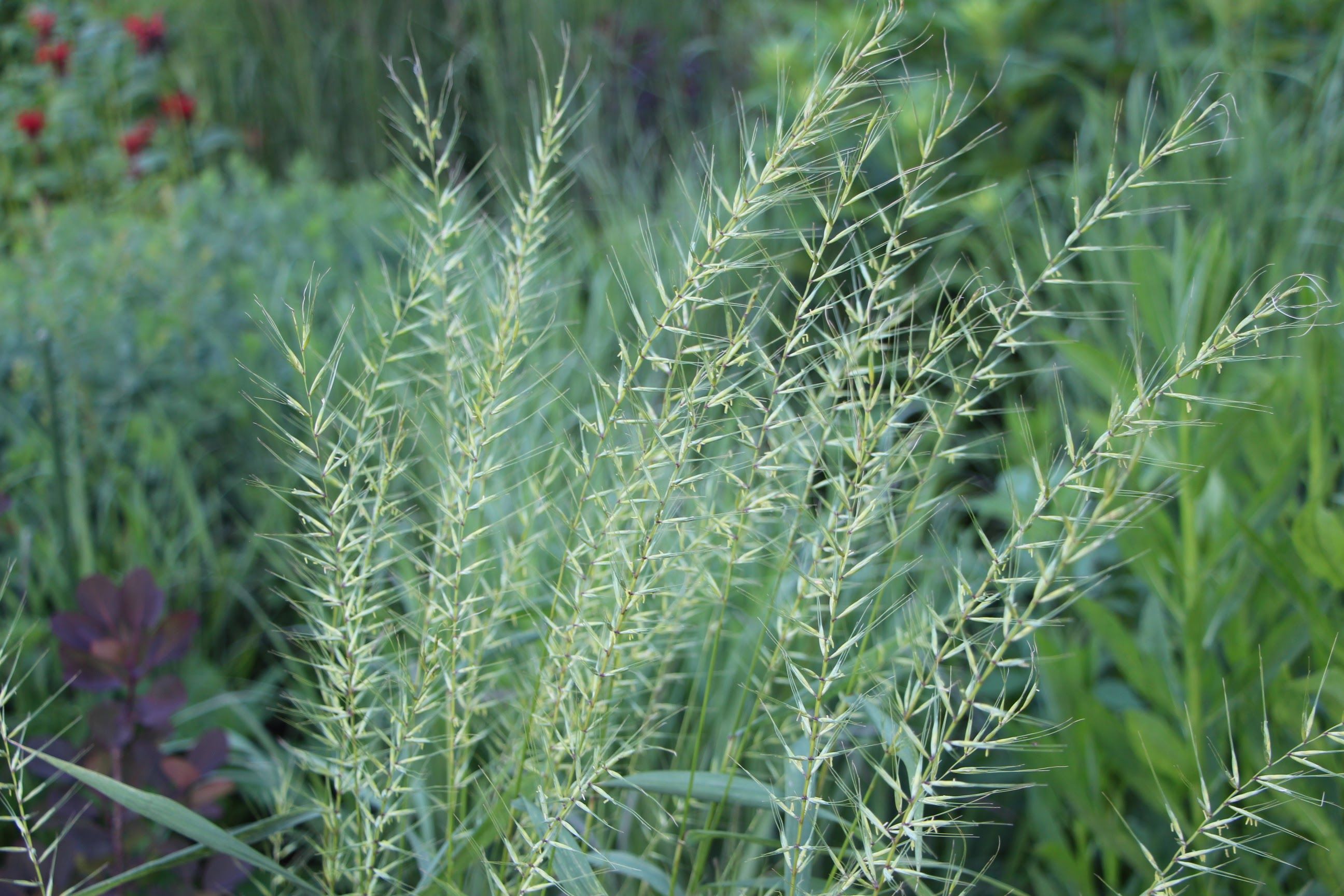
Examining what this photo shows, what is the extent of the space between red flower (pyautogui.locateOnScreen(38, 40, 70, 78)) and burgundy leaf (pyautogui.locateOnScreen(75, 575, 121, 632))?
2.88m

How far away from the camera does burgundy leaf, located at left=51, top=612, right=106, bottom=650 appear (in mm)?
1163

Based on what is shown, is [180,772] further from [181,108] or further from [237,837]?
[181,108]

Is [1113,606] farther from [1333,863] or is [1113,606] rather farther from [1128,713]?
[1333,863]

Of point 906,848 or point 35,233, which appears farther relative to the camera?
point 35,233

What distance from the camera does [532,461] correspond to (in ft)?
6.00

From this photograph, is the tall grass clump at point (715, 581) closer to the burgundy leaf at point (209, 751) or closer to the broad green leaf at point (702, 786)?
the broad green leaf at point (702, 786)

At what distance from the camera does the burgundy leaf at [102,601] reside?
1188mm

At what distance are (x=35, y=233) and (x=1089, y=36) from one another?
2.96 meters

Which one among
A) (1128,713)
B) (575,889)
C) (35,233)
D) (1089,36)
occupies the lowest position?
(1128,713)

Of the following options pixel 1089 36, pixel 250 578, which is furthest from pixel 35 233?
pixel 1089 36

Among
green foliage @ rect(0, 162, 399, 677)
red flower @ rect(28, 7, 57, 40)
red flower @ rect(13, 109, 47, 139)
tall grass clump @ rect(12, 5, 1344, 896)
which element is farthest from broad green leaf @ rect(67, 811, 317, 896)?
red flower @ rect(28, 7, 57, 40)

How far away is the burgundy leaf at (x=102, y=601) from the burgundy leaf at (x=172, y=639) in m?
0.05

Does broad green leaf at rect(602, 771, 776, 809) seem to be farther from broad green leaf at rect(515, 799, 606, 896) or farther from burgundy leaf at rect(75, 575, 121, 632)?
burgundy leaf at rect(75, 575, 121, 632)

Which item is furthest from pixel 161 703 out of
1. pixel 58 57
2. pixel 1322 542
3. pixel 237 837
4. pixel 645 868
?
pixel 58 57
